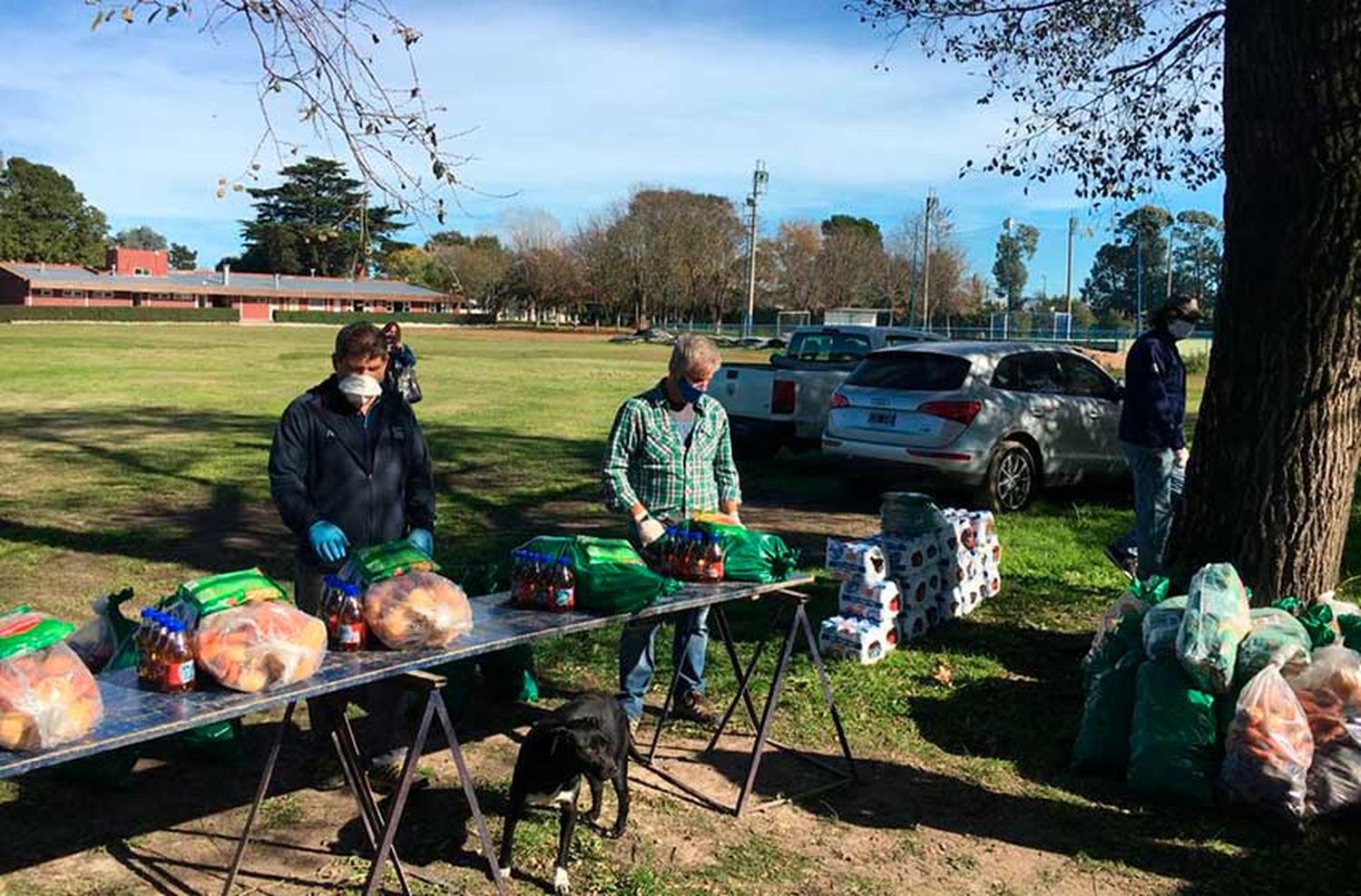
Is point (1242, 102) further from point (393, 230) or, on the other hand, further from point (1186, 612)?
point (393, 230)

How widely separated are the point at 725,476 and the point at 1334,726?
2684 millimetres

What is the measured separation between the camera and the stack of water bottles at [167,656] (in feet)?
10.4

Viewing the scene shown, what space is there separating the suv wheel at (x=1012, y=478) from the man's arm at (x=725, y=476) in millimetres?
5942

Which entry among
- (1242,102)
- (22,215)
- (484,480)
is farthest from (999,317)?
(22,215)

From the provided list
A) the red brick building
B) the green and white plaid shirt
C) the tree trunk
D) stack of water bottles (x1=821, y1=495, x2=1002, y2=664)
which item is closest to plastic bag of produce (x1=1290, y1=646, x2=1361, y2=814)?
the tree trunk

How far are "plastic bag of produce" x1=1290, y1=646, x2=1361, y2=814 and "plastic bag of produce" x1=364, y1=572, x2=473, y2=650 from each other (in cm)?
338

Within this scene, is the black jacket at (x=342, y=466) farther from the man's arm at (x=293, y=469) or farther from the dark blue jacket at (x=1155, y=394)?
the dark blue jacket at (x=1155, y=394)

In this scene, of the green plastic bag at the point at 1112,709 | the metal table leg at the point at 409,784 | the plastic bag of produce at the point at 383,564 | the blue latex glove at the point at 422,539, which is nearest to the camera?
the metal table leg at the point at 409,784

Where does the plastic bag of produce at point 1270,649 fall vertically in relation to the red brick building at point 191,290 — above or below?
below

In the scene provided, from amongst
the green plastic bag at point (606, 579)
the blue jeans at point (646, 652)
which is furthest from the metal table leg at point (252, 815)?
the blue jeans at point (646, 652)

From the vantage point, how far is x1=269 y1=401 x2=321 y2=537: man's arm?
431cm

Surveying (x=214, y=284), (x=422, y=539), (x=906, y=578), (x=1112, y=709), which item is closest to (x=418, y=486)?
(x=422, y=539)

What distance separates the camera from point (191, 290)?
337 ft

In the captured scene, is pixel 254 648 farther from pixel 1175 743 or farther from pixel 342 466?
pixel 1175 743
